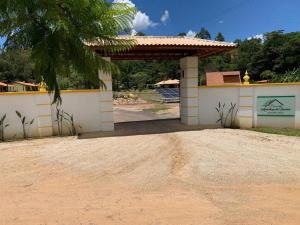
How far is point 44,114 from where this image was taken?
1259 cm

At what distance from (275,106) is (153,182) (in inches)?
356

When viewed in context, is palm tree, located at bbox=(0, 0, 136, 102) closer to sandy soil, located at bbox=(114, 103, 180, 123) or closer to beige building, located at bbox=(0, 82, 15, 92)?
sandy soil, located at bbox=(114, 103, 180, 123)

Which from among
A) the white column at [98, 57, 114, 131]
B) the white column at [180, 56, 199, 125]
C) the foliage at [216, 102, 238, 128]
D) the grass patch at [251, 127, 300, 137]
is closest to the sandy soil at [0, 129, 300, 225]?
the grass patch at [251, 127, 300, 137]

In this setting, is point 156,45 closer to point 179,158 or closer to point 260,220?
point 179,158

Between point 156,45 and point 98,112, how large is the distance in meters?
3.92

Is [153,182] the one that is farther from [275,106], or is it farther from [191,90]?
[275,106]

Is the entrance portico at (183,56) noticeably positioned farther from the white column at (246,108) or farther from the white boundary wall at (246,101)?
the white column at (246,108)

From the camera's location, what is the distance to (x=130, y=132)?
13430mm

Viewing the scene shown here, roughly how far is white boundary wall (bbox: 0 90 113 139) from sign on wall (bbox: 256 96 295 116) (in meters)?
6.81

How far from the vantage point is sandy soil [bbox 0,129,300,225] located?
15.6ft

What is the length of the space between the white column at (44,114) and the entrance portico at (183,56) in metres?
2.25

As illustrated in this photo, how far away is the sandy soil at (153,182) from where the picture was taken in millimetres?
4762

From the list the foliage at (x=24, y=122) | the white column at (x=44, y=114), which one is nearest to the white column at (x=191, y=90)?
the white column at (x=44, y=114)

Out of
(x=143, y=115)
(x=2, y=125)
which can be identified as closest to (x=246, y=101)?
(x=143, y=115)
